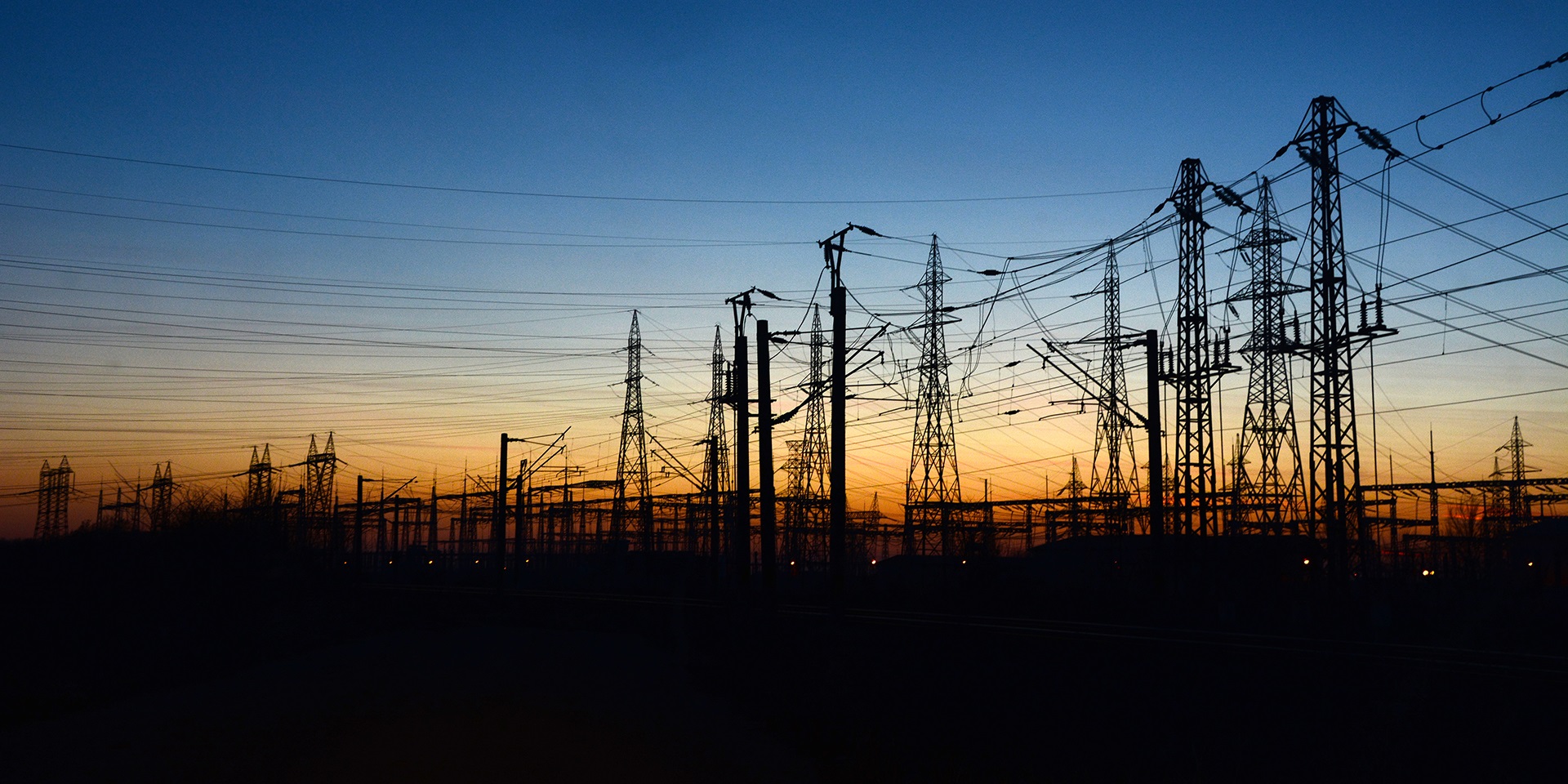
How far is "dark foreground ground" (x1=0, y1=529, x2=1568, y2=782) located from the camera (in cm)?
1334

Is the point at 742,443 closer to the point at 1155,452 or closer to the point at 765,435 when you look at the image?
the point at 765,435

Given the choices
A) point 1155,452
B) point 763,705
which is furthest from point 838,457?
point 1155,452

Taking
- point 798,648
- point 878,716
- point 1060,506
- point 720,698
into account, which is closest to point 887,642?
point 798,648

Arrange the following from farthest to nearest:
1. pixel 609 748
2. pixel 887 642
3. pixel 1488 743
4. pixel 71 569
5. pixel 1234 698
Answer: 1. pixel 71 569
2. pixel 887 642
3. pixel 1234 698
4. pixel 609 748
5. pixel 1488 743

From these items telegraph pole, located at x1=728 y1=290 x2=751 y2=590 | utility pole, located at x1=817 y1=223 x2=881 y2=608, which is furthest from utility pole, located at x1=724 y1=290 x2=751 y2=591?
utility pole, located at x1=817 y1=223 x2=881 y2=608

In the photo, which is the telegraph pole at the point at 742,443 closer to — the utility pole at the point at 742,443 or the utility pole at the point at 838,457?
the utility pole at the point at 742,443

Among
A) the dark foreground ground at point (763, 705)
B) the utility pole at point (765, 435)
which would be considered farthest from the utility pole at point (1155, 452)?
the utility pole at point (765, 435)

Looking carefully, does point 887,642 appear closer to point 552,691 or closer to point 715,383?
point 552,691

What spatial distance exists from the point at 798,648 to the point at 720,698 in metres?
3.07

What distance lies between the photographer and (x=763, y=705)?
18.2 m

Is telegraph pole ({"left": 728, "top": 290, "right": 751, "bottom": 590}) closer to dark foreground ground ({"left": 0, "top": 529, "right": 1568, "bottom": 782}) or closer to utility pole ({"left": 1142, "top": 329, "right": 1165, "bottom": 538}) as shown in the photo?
dark foreground ground ({"left": 0, "top": 529, "right": 1568, "bottom": 782})

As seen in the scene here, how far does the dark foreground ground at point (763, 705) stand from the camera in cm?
1334

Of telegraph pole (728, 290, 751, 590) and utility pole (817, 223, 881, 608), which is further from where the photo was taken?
telegraph pole (728, 290, 751, 590)

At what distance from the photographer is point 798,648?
73.3 ft
